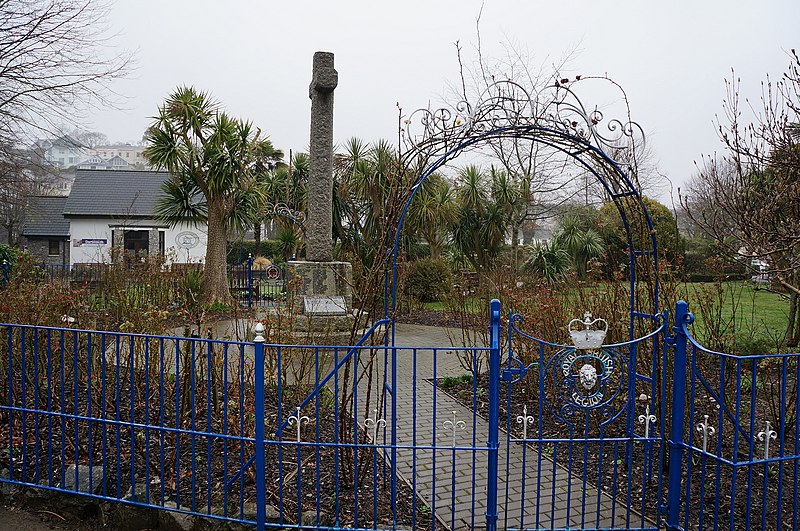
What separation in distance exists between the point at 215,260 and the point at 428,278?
4933 millimetres

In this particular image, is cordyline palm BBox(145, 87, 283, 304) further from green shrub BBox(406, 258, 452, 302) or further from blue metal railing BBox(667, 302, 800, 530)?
blue metal railing BBox(667, 302, 800, 530)

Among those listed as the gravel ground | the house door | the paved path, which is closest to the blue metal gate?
the paved path

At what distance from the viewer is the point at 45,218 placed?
103ft

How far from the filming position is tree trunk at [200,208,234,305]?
13852mm

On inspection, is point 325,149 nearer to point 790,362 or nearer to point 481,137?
point 481,137

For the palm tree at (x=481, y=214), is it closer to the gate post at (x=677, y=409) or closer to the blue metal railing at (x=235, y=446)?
the blue metal railing at (x=235, y=446)

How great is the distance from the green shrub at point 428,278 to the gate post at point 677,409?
11.2m

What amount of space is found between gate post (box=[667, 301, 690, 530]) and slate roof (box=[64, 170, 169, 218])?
1077 inches

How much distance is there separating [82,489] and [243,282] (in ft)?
46.2

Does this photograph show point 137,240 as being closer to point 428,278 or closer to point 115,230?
point 115,230

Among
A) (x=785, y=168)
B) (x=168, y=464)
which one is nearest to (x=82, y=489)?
(x=168, y=464)

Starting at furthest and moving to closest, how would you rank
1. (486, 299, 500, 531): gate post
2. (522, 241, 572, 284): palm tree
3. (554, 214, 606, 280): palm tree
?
(554, 214, 606, 280): palm tree, (522, 241, 572, 284): palm tree, (486, 299, 500, 531): gate post

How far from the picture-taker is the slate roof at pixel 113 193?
93.1ft

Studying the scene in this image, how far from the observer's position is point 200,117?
13.5 m
